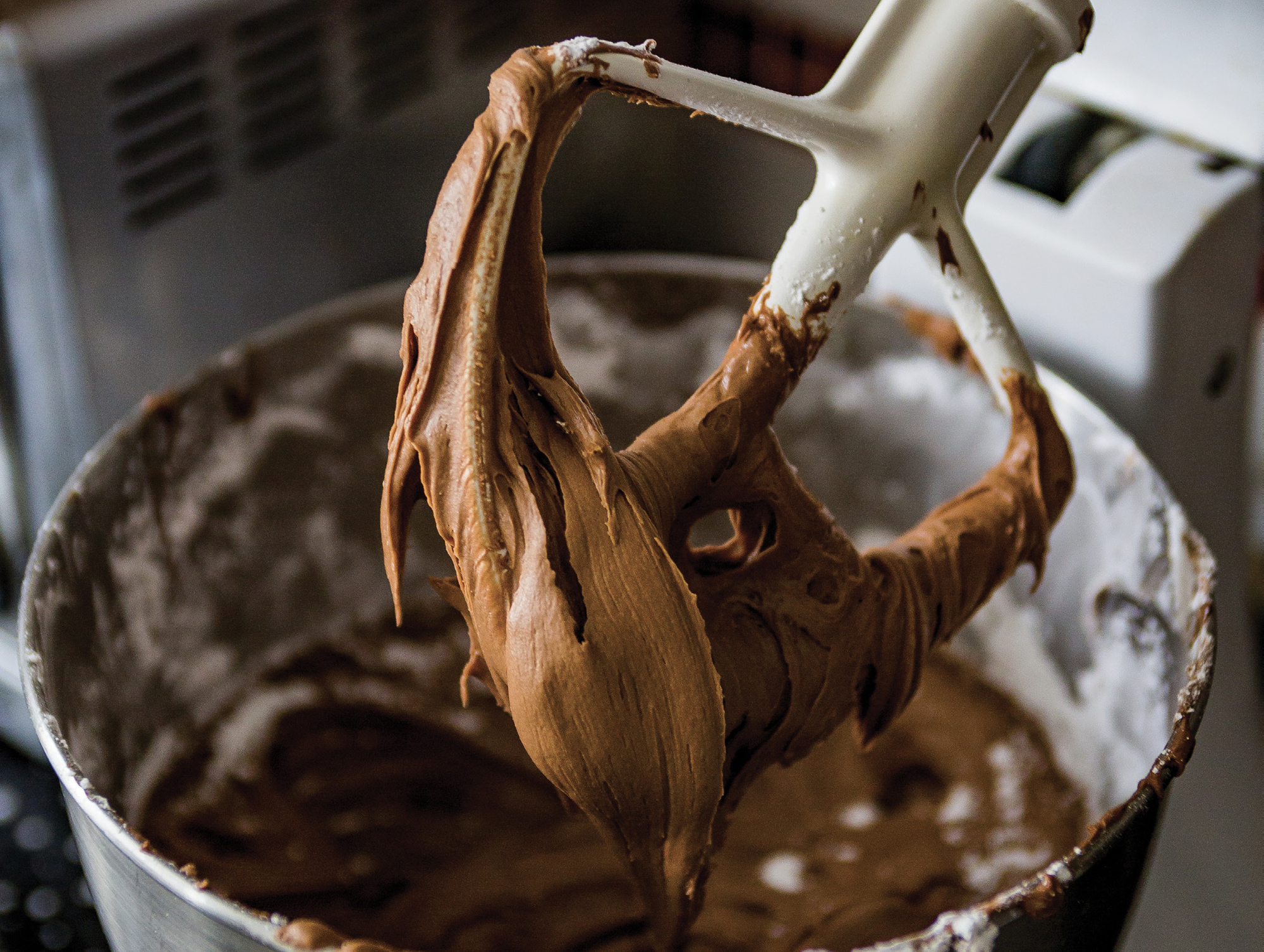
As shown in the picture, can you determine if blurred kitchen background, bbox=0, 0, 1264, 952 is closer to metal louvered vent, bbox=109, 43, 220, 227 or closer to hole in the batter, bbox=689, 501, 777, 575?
metal louvered vent, bbox=109, 43, 220, 227

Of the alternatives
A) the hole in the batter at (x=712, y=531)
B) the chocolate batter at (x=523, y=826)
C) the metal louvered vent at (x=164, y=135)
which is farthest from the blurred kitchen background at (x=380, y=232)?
the hole in the batter at (x=712, y=531)

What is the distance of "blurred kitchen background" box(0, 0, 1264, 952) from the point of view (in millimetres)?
750

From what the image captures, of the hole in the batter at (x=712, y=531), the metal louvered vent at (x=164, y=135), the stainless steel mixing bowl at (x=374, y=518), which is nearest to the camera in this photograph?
the stainless steel mixing bowl at (x=374, y=518)

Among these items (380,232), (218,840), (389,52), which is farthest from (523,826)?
(389,52)

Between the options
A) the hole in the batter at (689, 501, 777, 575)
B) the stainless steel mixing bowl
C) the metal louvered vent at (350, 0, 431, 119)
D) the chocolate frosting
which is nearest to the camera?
the chocolate frosting

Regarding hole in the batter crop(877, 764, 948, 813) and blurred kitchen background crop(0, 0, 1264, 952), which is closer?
blurred kitchen background crop(0, 0, 1264, 952)

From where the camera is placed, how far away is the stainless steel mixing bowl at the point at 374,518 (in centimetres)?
69

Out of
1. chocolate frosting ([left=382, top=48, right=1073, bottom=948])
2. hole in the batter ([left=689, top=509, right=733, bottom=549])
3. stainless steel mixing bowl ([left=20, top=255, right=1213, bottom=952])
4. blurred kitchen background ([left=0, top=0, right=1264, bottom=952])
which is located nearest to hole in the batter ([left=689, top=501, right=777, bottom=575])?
chocolate frosting ([left=382, top=48, right=1073, bottom=948])

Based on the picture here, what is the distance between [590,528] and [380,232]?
581mm

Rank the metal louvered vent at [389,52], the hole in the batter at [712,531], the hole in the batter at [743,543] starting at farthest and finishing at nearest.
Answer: the hole in the batter at [712,531] → the metal louvered vent at [389,52] → the hole in the batter at [743,543]

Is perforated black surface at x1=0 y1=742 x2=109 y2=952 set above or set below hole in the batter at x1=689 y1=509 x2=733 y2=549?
below

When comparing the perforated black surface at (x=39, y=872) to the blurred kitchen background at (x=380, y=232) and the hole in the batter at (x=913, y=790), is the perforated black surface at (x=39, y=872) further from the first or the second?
the hole in the batter at (x=913, y=790)

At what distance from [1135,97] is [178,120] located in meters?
0.58

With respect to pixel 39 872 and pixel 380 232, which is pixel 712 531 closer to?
pixel 380 232
